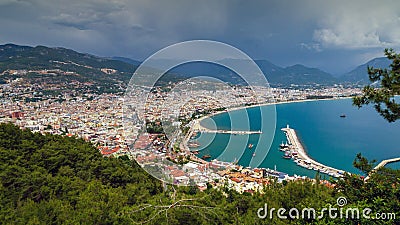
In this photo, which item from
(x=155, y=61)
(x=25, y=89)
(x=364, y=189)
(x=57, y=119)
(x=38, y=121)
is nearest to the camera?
(x=155, y=61)

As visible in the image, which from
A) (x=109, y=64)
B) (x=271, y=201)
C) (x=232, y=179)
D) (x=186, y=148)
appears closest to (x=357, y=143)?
(x=232, y=179)

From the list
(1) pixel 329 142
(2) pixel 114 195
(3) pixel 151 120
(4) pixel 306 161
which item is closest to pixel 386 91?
(3) pixel 151 120

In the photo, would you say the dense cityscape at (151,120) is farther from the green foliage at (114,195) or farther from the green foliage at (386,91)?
the green foliage at (386,91)

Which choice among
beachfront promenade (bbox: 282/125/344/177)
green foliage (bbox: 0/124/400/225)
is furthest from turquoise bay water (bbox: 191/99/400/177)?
green foliage (bbox: 0/124/400/225)

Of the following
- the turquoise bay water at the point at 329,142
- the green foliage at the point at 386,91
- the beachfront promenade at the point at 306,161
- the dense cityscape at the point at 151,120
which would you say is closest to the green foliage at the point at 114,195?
the dense cityscape at the point at 151,120

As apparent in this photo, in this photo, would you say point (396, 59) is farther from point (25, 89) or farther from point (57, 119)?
point (25, 89)

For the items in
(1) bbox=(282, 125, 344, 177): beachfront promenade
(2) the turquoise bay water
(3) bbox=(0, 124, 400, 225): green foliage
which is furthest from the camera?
(2) the turquoise bay water

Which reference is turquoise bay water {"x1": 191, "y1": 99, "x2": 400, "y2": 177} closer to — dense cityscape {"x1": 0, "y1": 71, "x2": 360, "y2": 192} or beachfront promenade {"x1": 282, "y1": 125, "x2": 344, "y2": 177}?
beachfront promenade {"x1": 282, "y1": 125, "x2": 344, "y2": 177}

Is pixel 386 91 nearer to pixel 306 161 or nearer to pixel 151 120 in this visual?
pixel 151 120
